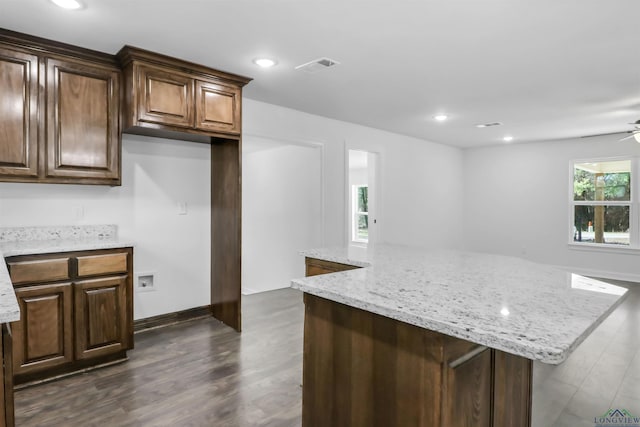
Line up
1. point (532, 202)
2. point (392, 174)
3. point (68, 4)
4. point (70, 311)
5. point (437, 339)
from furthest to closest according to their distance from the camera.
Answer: point (532, 202) < point (392, 174) < point (70, 311) < point (68, 4) < point (437, 339)

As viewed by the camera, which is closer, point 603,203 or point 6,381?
point 6,381

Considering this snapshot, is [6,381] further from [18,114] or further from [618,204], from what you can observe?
[618,204]

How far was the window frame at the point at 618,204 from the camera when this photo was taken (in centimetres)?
588

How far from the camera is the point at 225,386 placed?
8.14 feet

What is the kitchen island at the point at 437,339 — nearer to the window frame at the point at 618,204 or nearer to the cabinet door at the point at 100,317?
the cabinet door at the point at 100,317

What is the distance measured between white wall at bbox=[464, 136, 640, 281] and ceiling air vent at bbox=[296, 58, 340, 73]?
5287 mm

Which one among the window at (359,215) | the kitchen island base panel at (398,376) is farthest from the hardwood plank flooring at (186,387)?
the window at (359,215)

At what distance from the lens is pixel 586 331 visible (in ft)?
3.24

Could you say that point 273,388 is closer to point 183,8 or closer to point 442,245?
point 183,8

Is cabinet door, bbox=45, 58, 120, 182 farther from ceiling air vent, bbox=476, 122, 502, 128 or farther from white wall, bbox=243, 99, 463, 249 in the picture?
ceiling air vent, bbox=476, 122, 502, 128

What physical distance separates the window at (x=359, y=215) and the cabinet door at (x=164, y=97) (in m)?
6.48

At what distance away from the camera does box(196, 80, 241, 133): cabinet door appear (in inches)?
124

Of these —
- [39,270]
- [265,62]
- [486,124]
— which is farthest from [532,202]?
[39,270]

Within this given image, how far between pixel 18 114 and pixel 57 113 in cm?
22
